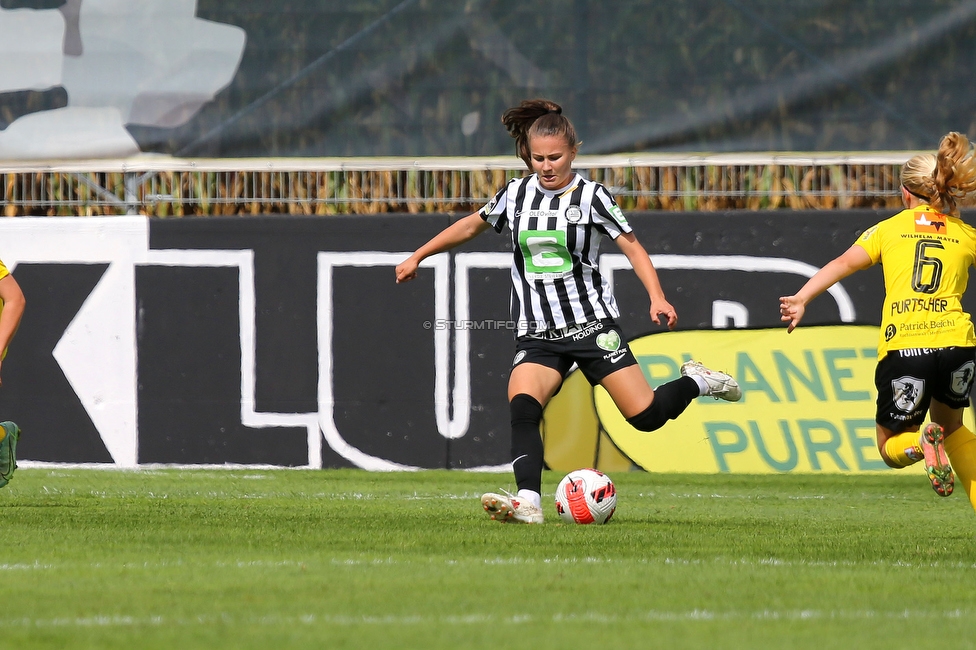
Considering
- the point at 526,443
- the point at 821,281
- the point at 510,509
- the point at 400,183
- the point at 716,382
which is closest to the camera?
the point at 821,281

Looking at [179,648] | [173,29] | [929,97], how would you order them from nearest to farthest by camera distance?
1. [179,648]
2. [929,97]
3. [173,29]

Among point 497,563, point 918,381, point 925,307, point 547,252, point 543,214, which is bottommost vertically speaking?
point 497,563

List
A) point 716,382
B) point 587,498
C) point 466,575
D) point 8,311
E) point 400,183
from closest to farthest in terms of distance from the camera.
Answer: point 466,575 < point 587,498 < point 8,311 < point 716,382 < point 400,183

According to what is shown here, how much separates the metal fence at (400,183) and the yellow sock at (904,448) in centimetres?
426

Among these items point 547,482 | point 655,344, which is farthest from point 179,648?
point 655,344

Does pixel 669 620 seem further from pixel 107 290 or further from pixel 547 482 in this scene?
pixel 107 290

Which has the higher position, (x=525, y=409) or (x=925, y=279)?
(x=925, y=279)

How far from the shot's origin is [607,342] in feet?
21.1

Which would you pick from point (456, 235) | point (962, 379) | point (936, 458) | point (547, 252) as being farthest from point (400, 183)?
point (936, 458)

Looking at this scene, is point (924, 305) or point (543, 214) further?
point (543, 214)

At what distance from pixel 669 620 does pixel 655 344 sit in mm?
6123

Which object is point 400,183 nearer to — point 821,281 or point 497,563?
point 821,281

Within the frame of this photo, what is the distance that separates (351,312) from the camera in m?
10.1

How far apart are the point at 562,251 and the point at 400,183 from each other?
3.99 meters
